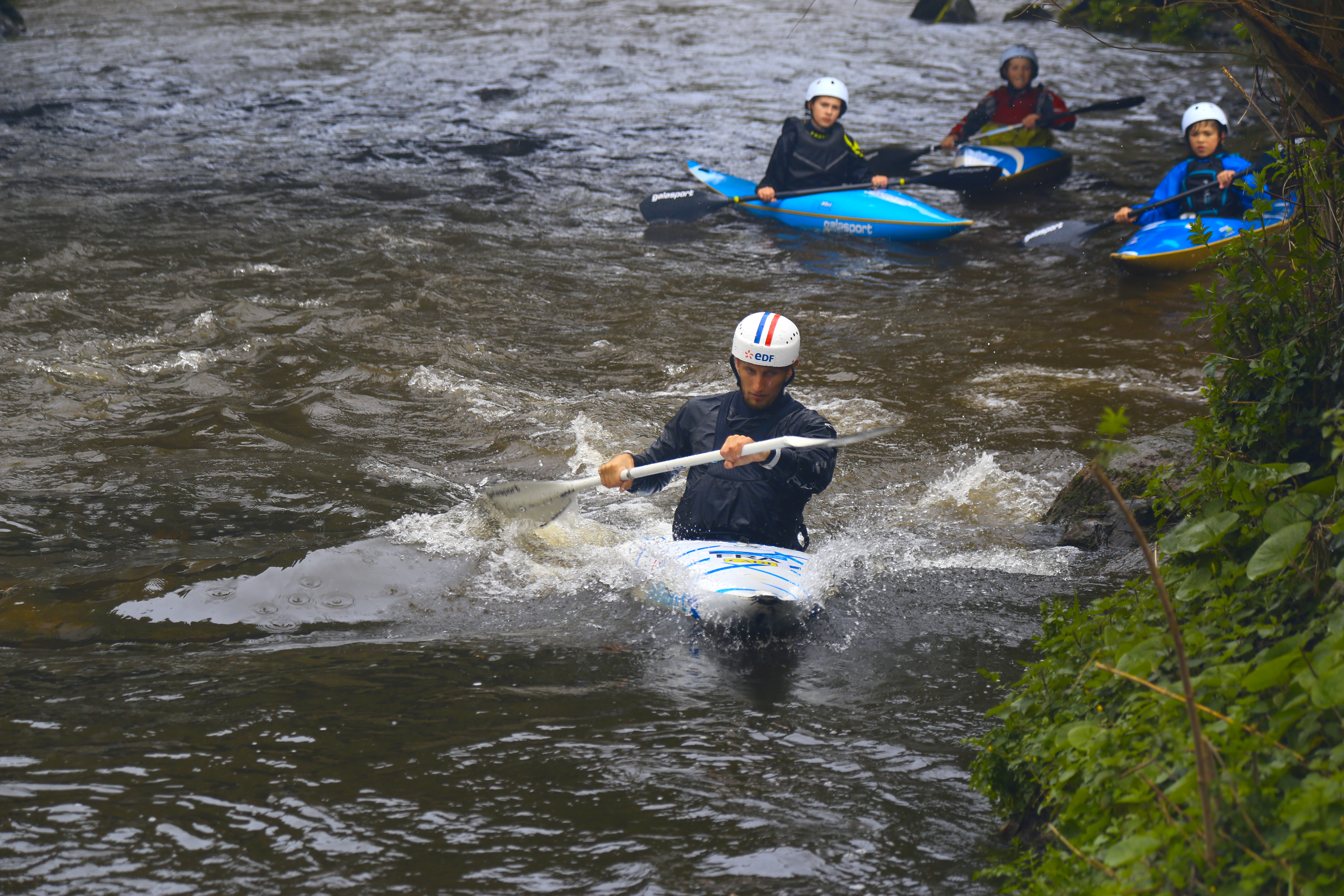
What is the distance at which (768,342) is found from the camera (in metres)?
4.99

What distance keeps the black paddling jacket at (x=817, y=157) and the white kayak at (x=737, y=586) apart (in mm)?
8113

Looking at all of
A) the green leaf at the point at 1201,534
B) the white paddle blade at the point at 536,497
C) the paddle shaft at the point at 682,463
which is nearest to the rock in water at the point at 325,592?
the white paddle blade at the point at 536,497

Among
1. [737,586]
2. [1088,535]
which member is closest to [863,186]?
[1088,535]

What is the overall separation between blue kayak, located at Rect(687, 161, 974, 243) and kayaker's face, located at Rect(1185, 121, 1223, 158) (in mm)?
2281

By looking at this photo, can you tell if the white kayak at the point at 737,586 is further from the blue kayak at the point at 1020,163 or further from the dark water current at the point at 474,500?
the blue kayak at the point at 1020,163

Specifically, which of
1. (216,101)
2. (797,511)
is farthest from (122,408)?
(216,101)

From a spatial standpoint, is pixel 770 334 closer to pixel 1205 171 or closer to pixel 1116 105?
pixel 1205 171

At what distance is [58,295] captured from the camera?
9.64m

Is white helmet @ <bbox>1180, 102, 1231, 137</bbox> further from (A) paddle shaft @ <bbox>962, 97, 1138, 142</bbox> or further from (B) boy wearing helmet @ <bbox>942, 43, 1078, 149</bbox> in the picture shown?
(B) boy wearing helmet @ <bbox>942, 43, 1078, 149</bbox>

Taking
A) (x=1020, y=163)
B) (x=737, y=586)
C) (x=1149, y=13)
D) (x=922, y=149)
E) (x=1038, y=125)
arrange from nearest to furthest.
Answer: (x=737, y=586)
(x=1149, y=13)
(x=922, y=149)
(x=1020, y=163)
(x=1038, y=125)

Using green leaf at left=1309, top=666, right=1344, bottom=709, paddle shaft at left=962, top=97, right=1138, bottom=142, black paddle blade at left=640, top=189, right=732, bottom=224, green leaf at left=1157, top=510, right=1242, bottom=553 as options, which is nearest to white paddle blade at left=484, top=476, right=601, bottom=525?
green leaf at left=1157, top=510, right=1242, bottom=553

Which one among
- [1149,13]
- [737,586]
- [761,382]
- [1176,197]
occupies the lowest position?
[737,586]

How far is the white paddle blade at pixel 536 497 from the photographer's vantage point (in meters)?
5.57

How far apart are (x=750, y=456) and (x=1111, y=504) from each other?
2.20 meters
